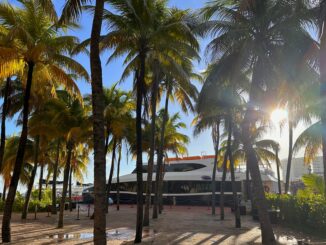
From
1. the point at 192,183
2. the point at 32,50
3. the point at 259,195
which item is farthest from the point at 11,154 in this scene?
the point at 259,195

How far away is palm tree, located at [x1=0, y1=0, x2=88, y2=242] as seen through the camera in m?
12.9

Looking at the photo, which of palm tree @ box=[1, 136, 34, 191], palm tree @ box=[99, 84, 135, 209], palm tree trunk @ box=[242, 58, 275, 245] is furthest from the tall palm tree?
palm tree @ box=[1, 136, 34, 191]

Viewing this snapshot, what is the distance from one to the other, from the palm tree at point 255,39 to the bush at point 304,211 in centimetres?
319

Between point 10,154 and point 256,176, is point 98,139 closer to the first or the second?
point 256,176

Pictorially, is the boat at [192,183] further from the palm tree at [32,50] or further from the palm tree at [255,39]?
the palm tree at [32,50]

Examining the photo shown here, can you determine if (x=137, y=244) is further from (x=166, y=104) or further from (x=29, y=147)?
(x=29, y=147)

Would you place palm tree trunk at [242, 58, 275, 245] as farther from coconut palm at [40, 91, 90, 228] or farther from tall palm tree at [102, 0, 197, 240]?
coconut palm at [40, 91, 90, 228]

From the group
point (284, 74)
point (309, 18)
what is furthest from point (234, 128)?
point (309, 18)

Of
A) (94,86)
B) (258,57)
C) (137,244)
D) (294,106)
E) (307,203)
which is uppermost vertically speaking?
(258,57)

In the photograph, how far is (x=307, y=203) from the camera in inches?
645

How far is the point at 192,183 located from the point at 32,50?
97.6 feet

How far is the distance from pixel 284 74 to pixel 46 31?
904cm

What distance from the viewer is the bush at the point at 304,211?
14672 mm

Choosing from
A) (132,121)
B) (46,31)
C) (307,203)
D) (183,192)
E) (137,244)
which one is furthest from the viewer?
(183,192)
